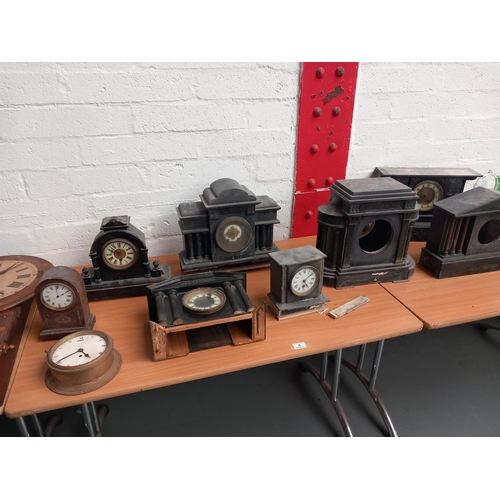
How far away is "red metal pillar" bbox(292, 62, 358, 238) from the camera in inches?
77.1

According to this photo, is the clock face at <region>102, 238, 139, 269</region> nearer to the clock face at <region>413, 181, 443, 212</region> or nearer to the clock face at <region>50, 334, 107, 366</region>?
the clock face at <region>50, 334, 107, 366</region>

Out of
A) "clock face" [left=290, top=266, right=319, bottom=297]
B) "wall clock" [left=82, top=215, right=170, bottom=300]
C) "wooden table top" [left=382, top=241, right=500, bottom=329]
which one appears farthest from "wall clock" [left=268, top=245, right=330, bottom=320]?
"wall clock" [left=82, top=215, right=170, bottom=300]

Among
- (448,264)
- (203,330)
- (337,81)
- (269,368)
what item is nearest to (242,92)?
(337,81)

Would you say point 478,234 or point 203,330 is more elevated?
point 478,234

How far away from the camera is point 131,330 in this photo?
1575 mm

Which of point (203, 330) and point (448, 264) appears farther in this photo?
point (448, 264)

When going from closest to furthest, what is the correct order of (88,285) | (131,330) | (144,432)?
(131,330), (88,285), (144,432)

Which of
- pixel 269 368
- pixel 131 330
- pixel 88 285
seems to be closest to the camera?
pixel 131 330

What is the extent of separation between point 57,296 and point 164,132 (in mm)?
876

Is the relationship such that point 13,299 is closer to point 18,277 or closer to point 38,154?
point 18,277

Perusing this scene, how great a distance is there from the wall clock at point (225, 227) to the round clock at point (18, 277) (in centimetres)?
62

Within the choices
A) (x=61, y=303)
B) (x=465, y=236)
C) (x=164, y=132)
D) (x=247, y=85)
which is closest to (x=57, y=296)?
(x=61, y=303)

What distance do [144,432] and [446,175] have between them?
6.76 feet
